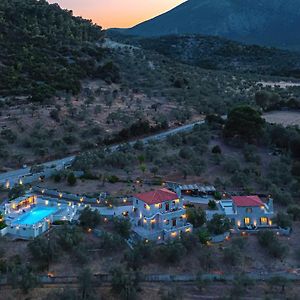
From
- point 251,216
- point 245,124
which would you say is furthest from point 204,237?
point 245,124

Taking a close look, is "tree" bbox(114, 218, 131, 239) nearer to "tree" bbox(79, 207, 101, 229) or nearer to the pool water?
"tree" bbox(79, 207, 101, 229)

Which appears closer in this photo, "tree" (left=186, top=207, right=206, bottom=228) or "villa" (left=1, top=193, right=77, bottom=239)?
"villa" (left=1, top=193, right=77, bottom=239)

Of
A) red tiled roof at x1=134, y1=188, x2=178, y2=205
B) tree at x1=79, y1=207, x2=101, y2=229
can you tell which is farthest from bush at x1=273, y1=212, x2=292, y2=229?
tree at x1=79, y1=207, x2=101, y2=229

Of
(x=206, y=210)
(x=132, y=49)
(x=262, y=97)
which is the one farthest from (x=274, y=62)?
(x=206, y=210)

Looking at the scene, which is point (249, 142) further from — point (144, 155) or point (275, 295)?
point (275, 295)

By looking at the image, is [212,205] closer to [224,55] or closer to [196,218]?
[196,218]

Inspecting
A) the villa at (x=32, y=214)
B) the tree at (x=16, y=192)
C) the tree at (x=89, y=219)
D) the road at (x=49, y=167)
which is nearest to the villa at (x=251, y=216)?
the tree at (x=89, y=219)

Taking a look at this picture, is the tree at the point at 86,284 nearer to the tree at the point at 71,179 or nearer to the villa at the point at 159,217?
the villa at the point at 159,217
